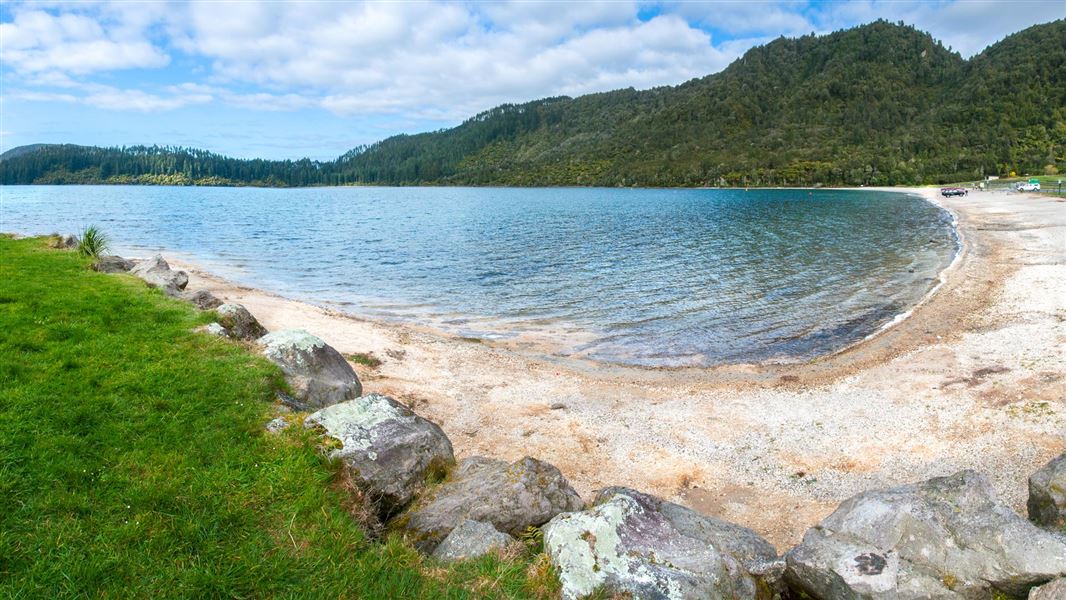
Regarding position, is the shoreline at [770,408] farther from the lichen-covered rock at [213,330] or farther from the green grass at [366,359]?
the lichen-covered rock at [213,330]

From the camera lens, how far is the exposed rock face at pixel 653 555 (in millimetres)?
5531

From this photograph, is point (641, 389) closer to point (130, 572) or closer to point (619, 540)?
→ point (619, 540)

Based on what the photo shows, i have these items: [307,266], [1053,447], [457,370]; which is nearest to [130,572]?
[457,370]

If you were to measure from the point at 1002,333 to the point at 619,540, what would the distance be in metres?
19.6

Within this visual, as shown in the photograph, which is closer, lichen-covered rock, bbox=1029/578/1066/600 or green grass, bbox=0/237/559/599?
green grass, bbox=0/237/559/599

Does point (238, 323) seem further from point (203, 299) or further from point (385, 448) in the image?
point (385, 448)

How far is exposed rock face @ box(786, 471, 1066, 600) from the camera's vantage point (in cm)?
563

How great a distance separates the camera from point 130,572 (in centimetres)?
487

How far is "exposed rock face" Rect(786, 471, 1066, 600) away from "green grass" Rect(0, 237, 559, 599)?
10.2 feet

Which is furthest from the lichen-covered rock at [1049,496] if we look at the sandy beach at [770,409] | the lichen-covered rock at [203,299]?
the lichen-covered rock at [203,299]

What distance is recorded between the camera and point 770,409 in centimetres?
1427

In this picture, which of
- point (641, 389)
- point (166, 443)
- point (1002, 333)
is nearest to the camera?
point (166, 443)

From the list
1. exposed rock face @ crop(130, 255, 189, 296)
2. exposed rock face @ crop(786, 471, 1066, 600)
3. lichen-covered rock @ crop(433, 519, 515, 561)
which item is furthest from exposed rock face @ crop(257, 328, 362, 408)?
exposed rock face @ crop(130, 255, 189, 296)

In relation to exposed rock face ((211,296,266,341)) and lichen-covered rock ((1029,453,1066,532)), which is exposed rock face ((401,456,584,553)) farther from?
exposed rock face ((211,296,266,341))
